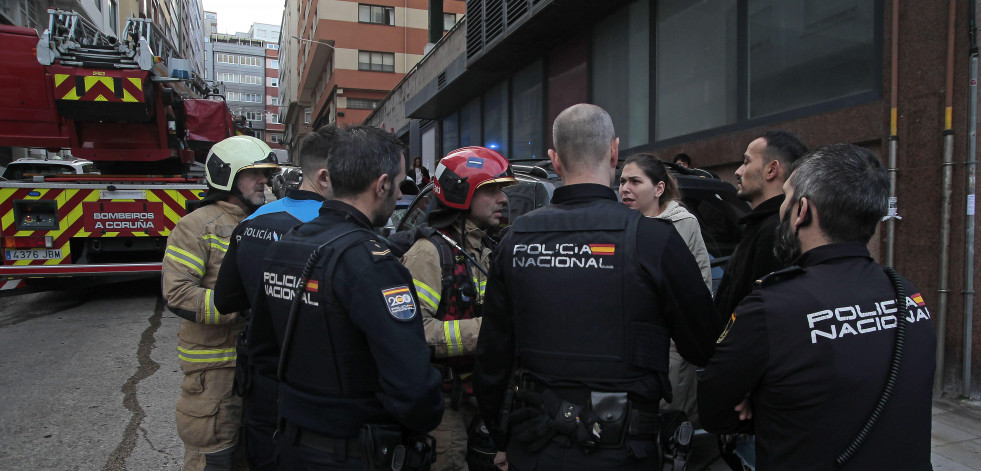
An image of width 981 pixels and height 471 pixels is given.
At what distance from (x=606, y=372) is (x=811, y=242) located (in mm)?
709

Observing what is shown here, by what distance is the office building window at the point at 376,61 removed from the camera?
3631 centimetres

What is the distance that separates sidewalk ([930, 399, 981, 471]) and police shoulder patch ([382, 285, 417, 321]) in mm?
3835

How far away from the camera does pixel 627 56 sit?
31.9 feet

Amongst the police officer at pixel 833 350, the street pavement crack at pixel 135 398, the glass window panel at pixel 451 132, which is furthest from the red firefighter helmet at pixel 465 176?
the glass window panel at pixel 451 132

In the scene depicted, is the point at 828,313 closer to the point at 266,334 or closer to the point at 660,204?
the point at 266,334

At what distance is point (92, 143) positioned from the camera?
25.8 feet

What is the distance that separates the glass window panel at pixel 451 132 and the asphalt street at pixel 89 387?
1142 centimetres

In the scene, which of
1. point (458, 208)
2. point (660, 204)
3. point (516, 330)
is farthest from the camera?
point (660, 204)

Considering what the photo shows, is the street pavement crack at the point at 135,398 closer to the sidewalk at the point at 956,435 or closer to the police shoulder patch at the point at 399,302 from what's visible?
the police shoulder patch at the point at 399,302

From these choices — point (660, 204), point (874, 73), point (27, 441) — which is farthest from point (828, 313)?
point (874, 73)

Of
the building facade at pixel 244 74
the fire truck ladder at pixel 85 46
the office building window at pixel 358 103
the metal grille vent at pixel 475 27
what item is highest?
the building facade at pixel 244 74

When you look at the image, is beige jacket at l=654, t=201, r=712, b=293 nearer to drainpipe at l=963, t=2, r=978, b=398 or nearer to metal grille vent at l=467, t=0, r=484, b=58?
drainpipe at l=963, t=2, r=978, b=398

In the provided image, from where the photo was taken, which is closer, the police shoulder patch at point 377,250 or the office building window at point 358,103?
the police shoulder patch at point 377,250

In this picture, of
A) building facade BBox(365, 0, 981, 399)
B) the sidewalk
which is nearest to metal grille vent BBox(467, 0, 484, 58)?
building facade BBox(365, 0, 981, 399)
